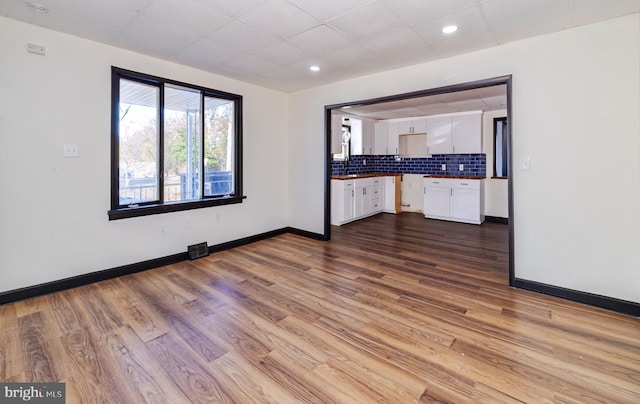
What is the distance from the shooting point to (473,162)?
6832mm

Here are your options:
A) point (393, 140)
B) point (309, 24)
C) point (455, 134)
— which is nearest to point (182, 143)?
Answer: point (309, 24)

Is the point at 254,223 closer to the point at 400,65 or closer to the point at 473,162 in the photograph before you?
the point at 400,65

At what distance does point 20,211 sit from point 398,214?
6778mm

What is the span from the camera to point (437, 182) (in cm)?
673

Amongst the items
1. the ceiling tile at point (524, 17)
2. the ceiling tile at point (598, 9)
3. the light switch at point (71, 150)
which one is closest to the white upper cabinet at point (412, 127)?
the ceiling tile at point (524, 17)

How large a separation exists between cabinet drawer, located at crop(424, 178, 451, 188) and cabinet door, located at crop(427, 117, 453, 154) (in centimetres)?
69

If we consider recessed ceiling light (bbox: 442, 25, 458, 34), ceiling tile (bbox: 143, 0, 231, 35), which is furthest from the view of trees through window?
recessed ceiling light (bbox: 442, 25, 458, 34)

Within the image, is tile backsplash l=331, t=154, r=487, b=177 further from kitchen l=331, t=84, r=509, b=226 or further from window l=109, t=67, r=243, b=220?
window l=109, t=67, r=243, b=220

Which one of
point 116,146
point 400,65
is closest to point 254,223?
point 116,146

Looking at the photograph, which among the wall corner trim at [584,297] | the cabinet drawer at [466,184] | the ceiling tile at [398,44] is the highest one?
the ceiling tile at [398,44]

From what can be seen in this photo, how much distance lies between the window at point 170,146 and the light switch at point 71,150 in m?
0.31

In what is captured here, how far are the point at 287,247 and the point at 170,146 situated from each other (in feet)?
7.10

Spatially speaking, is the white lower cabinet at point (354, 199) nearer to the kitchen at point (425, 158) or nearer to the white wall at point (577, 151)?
the kitchen at point (425, 158)

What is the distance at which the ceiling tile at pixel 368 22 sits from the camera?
8.07 ft
